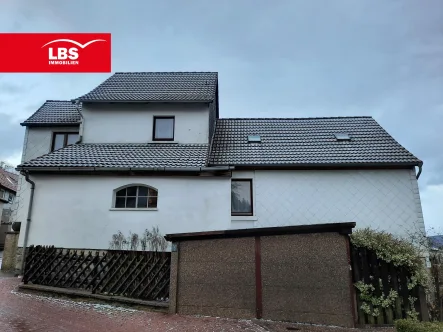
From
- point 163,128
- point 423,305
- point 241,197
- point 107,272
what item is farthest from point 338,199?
point 107,272

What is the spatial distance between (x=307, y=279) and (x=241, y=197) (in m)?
5.22

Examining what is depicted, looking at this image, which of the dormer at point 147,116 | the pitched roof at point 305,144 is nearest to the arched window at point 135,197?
the pitched roof at point 305,144

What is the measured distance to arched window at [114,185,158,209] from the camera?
33.5 ft

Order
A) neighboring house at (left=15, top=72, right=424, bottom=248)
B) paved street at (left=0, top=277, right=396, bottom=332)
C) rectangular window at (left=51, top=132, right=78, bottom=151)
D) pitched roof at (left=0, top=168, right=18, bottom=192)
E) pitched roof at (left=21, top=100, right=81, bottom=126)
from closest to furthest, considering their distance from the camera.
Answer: paved street at (left=0, top=277, right=396, bottom=332) < neighboring house at (left=15, top=72, right=424, bottom=248) < pitched roof at (left=21, top=100, right=81, bottom=126) < rectangular window at (left=51, top=132, right=78, bottom=151) < pitched roof at (left=0, top=168, right=18, bottom=192)

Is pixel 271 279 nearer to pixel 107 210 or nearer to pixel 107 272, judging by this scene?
pixel 107 272

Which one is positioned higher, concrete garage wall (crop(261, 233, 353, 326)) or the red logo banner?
the red logo banner

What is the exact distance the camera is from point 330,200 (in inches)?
411

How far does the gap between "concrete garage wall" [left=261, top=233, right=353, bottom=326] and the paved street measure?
27cm

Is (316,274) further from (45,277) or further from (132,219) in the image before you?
(45,277)

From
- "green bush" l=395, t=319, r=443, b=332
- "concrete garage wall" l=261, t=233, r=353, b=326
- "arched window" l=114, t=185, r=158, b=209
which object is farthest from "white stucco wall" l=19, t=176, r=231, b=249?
"green bush" l=395, t=319, r=443, b=332

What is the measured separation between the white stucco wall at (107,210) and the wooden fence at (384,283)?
16.0 ft

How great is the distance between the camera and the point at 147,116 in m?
12.8

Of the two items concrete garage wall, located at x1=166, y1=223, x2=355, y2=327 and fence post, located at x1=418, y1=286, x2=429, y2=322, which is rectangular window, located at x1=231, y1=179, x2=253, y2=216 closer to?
concrete garage wall, located at x1=166, y1=223, x2=355, y2=327

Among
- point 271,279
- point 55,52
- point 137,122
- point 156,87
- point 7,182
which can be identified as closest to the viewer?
point 271,279
